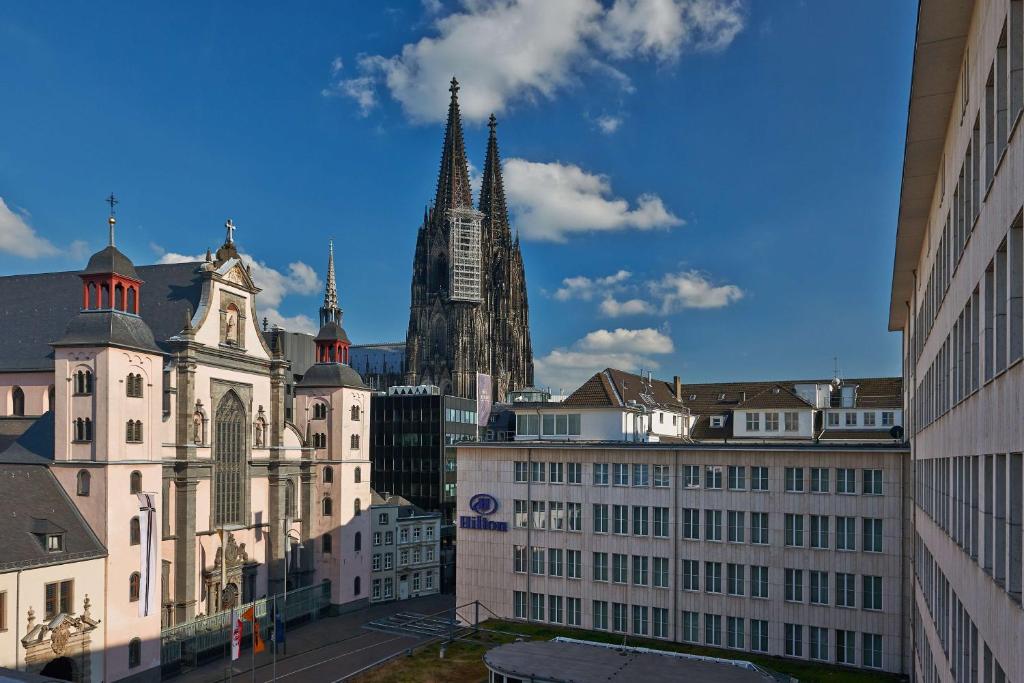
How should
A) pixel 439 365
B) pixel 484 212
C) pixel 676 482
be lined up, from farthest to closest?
1. pixel 484 212
2. pixel 439 365
3. pixel 676 482

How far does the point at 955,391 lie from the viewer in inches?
852

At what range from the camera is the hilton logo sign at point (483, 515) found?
61.7m

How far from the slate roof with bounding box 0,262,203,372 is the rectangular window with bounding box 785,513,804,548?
4522cm

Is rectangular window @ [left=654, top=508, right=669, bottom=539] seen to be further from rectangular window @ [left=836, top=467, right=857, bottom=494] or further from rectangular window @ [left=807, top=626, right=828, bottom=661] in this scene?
rectangular window @ [left=836, top=467, right=857, bottom=494]

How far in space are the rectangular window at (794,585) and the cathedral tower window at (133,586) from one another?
132 feet

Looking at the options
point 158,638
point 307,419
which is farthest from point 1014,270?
point 307,419

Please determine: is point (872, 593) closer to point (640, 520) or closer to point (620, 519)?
point (640, 520)

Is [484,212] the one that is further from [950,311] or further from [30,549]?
[950,311]

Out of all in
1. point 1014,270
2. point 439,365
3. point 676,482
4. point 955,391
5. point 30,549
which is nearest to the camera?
point 1014,270

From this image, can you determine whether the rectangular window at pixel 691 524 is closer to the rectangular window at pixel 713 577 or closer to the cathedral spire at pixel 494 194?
the rectangular window at pixel 713 577

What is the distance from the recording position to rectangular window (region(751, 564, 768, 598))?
52.0 m

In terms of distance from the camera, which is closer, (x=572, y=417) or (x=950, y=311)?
(x=950, y=311)

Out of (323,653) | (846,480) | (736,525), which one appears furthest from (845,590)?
(323,653)

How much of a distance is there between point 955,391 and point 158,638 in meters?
49.3
